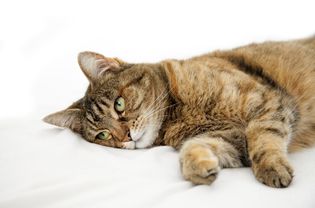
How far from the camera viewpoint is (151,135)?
1945 millimetres

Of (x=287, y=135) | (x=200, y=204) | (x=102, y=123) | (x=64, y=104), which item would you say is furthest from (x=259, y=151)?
(x=64, y=104)

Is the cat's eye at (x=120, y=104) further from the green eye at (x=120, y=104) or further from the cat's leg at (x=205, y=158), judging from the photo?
the cat's leg at (x=205, y=158)

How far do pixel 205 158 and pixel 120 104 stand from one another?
1.69ft

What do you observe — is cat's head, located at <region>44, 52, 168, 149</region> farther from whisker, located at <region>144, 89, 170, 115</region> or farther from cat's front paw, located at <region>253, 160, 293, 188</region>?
cat's front paw, located at <region>253, 160, 293, 188</region>

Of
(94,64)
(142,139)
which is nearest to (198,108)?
(142,139)

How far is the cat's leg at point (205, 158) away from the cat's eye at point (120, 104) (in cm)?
32

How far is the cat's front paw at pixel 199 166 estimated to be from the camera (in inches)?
60.1

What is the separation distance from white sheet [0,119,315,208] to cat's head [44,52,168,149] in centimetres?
8

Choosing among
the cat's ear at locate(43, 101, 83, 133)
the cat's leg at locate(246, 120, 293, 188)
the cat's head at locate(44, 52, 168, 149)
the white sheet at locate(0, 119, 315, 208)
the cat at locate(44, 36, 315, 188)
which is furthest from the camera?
the cat's ear at locate(43, 101, 83, 133)

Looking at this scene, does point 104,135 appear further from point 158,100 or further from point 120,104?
point 158,100

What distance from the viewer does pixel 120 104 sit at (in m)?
1.96

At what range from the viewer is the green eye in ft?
6.38

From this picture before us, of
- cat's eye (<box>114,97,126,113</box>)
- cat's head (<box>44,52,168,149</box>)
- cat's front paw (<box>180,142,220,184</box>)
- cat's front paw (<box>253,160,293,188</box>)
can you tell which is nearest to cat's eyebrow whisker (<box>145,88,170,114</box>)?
cat's head (<box>44,52,168,149</box>)

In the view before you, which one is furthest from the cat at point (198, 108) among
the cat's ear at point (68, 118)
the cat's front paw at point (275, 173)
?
the cat's front paw at point (275, 173)
